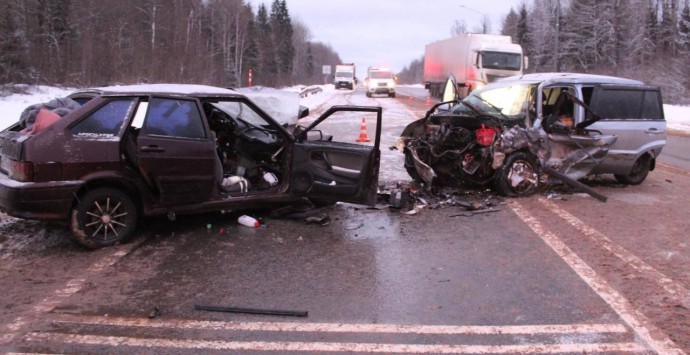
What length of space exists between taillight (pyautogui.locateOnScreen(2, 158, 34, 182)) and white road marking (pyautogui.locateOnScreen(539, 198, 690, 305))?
564 cm

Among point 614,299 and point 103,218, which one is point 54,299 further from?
point 614,299

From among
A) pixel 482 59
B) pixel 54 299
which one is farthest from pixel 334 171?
pixel 482 59

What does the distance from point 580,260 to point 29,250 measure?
538 cm

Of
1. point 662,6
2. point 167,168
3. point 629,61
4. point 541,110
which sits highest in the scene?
point 662,6

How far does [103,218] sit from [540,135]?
5.89 meters

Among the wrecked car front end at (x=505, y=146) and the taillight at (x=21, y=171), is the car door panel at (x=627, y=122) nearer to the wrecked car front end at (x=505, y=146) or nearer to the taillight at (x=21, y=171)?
the wrecked car front end at (x=505, y=146)

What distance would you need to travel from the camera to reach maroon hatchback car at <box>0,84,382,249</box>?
5133 mm

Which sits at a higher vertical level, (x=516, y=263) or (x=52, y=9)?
(x=52, y=9)

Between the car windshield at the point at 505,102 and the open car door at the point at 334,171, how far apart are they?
2.71 meters

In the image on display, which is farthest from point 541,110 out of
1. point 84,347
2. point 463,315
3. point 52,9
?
point 52,9

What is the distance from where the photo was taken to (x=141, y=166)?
17.8 ft

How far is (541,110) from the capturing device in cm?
842

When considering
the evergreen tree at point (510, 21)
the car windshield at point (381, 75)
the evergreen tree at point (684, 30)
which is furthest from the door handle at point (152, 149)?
the evergreen tree at point (510, 21)

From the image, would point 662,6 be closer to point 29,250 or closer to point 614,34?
point 614,34
